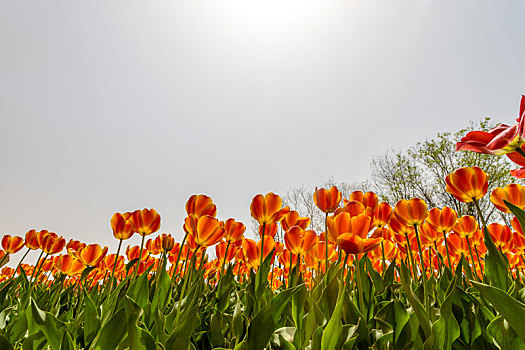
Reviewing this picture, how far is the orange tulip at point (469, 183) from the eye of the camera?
123 centimetres

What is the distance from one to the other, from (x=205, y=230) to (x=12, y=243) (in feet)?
7.49

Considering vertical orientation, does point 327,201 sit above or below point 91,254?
above

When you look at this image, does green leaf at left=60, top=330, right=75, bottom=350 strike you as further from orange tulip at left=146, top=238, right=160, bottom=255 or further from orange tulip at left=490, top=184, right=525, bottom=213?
orange tulip at left=490, top=184, right=525, bottom=213

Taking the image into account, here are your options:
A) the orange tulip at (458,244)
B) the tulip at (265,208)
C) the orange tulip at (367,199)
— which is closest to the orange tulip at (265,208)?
the tulip at (265,208)

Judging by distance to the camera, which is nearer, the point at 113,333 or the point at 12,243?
the point at 113,333

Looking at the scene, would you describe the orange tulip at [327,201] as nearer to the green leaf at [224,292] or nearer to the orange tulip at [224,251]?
the green leaf at [224,292]

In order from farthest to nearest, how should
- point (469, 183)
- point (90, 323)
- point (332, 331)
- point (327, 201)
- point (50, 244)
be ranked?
point (50, 244) < point (327, 201) < point (469, 183) < point (90, 323) < point (332, 331)

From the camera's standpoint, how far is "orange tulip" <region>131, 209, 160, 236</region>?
1495mm

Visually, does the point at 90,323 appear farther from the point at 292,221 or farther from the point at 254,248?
the point at 292,221

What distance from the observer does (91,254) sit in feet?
5.88

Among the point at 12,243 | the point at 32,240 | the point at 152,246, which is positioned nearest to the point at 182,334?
the point at 152,246

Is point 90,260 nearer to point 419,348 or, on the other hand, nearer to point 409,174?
point 419,348

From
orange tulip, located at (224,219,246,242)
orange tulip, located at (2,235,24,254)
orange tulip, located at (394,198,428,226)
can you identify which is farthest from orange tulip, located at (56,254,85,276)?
orange tulip, located at (394,198,428,226)

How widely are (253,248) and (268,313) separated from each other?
0.88 meters
